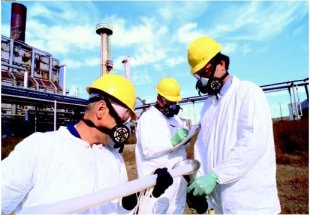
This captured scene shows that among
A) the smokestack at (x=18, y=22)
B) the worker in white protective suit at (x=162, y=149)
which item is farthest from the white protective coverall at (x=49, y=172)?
the smokestack at (x=18, y=22)

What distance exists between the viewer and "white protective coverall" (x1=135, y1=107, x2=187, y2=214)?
A: 2.84 m

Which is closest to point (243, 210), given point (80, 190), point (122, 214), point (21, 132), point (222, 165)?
point (222, 165)

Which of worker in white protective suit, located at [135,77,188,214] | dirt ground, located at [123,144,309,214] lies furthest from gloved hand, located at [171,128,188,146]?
dirt ground, located at [123,144,309,214]

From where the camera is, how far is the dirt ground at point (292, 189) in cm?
439

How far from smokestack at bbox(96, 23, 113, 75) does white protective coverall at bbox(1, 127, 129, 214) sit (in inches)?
713

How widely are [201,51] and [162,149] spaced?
1176mm

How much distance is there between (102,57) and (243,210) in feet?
60.4

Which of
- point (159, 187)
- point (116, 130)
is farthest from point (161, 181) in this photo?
point (116, 130)

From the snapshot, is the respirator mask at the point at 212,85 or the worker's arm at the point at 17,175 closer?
the worker's arm at the point at 17,175

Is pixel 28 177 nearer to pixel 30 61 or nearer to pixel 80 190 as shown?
pixel 80 190

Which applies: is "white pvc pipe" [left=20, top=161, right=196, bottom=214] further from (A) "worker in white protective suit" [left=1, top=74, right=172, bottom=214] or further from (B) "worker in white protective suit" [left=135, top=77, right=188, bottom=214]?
(B) "worker in white protective suit" [left=135, top=77, right=188, bottom=214]

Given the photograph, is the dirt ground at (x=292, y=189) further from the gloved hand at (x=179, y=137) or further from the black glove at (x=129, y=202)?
the black glove at (x=129, y=202)

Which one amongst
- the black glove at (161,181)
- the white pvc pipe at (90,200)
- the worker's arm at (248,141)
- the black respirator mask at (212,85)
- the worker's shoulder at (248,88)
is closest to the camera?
the white pvc pipe at (90,200)

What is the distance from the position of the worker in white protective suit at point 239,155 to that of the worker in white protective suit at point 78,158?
70cm
